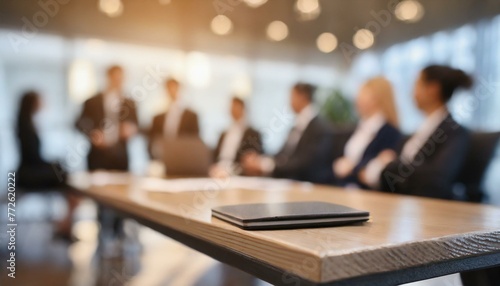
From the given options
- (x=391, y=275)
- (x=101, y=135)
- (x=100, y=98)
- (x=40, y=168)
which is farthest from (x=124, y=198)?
(x=100, y=98)

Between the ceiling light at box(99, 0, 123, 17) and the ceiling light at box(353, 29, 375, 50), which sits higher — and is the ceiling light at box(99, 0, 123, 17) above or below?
above

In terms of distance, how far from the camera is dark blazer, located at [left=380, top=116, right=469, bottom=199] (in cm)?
213

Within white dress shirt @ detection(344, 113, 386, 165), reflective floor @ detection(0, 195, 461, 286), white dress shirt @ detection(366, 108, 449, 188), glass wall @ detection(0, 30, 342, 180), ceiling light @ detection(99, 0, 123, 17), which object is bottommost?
reflective floor @ detection(0, 195, 461, 286)

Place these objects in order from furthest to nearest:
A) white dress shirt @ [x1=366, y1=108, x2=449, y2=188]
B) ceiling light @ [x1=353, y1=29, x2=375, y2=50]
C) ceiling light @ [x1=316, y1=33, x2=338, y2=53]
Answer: ceiling light @ [x1=316, y1=33, x2=338, y2=53]
ceiling light @ [x1=353, y1=29, x2=375, y2=50]
white dress shirt @ [x1=366, y1=108, x2=449, y2=188]

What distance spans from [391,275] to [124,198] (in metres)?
1.12

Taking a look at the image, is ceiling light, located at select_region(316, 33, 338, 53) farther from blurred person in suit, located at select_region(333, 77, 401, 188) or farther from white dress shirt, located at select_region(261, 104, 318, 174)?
blurred person in suit, located at select_region(333, 77, 401, 188)

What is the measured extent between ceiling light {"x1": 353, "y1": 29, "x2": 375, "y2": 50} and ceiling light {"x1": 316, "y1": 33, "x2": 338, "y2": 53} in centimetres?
39

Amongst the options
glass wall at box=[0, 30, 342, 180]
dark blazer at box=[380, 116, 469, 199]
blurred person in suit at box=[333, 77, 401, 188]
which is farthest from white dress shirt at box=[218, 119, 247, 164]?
dark blazer at box=[380, 116, 469, 199]

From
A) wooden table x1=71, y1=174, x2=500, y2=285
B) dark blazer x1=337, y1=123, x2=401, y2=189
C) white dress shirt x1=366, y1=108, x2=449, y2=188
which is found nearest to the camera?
wooden table x1=71, y1=174, x2=500, y2=285

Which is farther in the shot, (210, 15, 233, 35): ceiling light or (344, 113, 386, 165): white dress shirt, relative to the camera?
(210, 15, 233, 35): ceiling light

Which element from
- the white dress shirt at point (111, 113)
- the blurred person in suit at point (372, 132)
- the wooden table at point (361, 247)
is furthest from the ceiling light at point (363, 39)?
the wooden table at point (361, 247)

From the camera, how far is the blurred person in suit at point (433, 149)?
215 centimetres

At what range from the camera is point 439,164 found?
7.02 feet

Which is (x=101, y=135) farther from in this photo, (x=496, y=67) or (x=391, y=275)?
(x=496, y=67)
